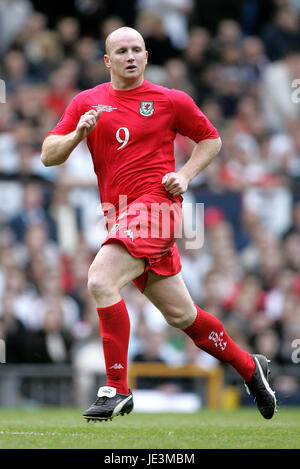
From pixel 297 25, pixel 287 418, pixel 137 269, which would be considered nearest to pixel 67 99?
pixel 297 25

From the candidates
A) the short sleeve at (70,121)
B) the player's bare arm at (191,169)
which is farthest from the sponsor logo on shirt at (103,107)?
the player's bare arm at (191,169)

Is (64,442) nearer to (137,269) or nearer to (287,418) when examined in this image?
(137,269)

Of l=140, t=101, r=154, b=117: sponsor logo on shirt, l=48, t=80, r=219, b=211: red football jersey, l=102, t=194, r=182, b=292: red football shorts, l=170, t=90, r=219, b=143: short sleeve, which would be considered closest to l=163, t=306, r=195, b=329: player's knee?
l=102, t=194, r=182, b=292: red football shorts

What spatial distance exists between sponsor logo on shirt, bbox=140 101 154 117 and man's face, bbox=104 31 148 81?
0.18m

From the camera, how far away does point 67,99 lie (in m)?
13.2

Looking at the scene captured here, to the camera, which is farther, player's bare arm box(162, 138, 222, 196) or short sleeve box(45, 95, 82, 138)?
short sleeve box(45, 95, 82, 138)

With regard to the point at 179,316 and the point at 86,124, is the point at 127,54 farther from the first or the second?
the point at 179,316

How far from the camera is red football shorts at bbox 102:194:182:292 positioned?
17.9ft

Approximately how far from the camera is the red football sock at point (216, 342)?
6.00 metres

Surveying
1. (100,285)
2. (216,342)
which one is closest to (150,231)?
(100,285)

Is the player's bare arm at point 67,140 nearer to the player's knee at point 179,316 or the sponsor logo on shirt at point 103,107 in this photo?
the sponsor logo on shirt at point 103,107

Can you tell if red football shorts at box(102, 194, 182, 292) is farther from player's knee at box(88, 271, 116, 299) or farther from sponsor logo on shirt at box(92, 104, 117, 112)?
sponsor logo on shirt at box(92, 104, 117, 112)

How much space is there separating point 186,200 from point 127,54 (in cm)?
558

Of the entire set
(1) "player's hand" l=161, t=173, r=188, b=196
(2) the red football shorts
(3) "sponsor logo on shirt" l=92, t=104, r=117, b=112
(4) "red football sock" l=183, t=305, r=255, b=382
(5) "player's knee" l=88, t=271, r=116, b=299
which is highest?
(3) "sponsor logo on shirt" l=92, t=104, r=117, b=112
